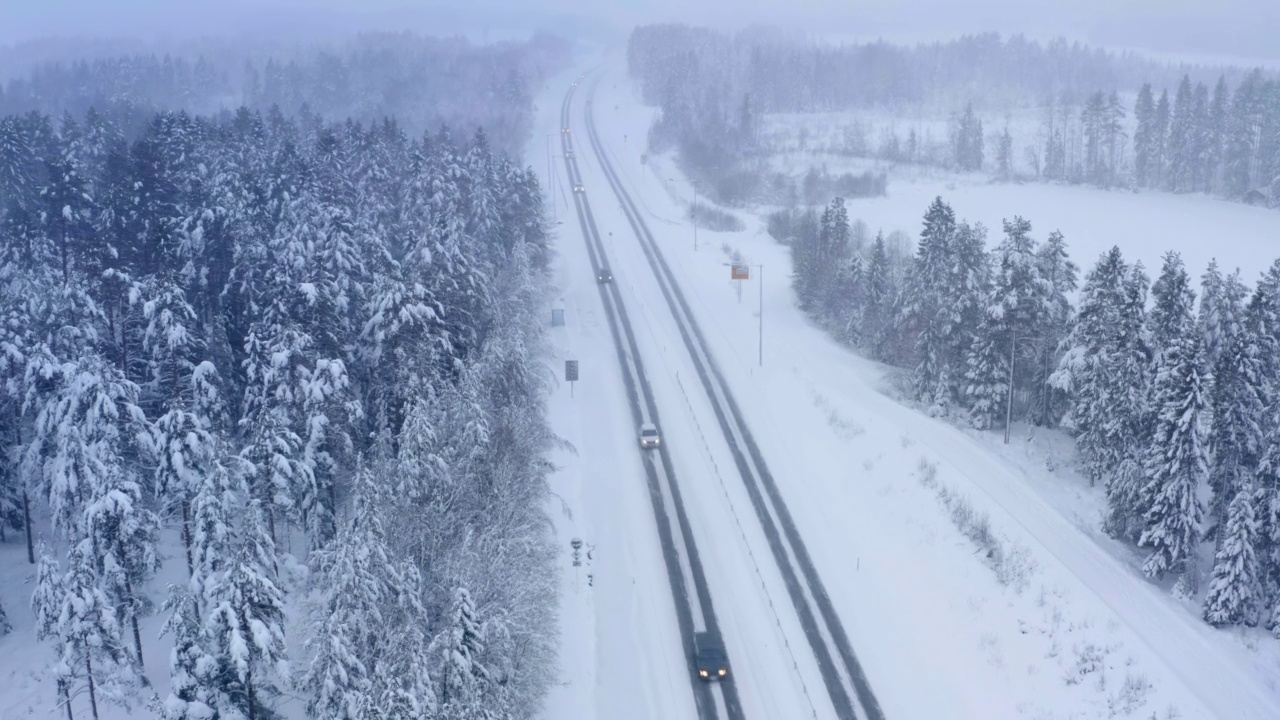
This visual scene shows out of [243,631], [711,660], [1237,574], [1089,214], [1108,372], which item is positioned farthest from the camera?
[1089,214]

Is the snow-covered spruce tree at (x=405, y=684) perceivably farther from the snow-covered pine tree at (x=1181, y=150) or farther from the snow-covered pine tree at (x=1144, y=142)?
the snow-covered pine tree at (x=1144, y=142)

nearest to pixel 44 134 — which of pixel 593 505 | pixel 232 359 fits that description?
pixel 232 359

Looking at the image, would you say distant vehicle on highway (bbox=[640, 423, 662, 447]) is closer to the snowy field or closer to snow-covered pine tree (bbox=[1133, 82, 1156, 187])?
the snowy field

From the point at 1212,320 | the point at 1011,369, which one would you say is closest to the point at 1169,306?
the point at 1212,320

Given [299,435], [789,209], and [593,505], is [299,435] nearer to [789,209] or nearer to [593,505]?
[593,505]

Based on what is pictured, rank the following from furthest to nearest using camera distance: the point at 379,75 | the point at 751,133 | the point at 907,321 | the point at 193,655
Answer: the point at 379,75 → the point at 751,133 → the point at 907,321 → the point at 193,655

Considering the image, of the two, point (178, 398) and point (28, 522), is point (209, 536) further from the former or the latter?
point (28, 522)

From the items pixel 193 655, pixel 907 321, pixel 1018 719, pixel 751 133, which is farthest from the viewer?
pixel 751 133
